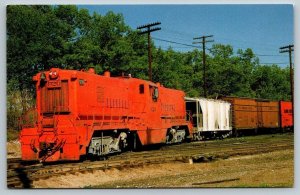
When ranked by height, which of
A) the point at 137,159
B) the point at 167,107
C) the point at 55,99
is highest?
the point at 55,99

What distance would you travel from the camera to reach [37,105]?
33.9 feet

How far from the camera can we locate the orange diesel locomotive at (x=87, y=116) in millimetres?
9578

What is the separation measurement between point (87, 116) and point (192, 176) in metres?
2.72

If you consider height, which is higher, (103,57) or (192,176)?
(103,57)

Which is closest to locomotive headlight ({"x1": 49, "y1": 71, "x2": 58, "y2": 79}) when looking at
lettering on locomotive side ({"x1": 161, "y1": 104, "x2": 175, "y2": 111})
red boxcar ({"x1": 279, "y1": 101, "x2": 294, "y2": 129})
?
lettering on locomotive side ({"x1": 161, "y1": 104, "x2": 175, "y2": 111})

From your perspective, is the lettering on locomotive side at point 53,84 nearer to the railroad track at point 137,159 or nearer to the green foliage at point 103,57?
the green foliage at point 103,57

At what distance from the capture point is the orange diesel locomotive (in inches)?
377

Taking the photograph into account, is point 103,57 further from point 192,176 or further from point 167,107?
point 192,176

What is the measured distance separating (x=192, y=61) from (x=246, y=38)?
1.59 metres

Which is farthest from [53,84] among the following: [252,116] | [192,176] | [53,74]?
[252,116]

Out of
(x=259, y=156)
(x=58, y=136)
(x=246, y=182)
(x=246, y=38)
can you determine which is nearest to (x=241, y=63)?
(x=246, y=38)

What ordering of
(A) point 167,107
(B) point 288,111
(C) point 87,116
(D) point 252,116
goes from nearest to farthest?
(C) point 87,116
(B) point 288,111
(A) point 167,107
(D) point 252,116

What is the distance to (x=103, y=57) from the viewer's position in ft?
36.9

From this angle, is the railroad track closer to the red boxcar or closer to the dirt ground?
the dirt ground
